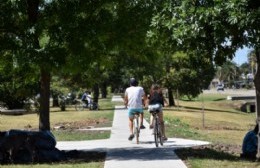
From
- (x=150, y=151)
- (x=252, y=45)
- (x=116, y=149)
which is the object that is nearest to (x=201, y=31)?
(x=252, y=45)

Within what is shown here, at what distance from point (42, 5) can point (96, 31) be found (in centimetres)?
160

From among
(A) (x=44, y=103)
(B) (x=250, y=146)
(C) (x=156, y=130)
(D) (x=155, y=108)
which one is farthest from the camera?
(D) (x=155, y=108)

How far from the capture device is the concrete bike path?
11500 mm

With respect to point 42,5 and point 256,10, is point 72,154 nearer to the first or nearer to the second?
point 42,5

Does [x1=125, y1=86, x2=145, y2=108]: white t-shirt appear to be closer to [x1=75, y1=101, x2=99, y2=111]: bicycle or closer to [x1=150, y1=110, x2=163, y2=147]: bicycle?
[x1=150, y1=110, x2=163, y2=147]: bicycle

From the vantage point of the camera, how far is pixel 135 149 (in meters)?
14.5

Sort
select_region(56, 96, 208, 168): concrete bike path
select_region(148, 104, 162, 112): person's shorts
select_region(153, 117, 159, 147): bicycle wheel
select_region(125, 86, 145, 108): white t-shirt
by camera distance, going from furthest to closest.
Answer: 1. select_region(125, 86, 145, 108): white t-shirt
2. select_region(148, 104, 162, 112): person's shorts
3. select_region(153, 117, 159, 147): bicycle wheel
4. select_region(56, 96, 208, 168): concrete bike path

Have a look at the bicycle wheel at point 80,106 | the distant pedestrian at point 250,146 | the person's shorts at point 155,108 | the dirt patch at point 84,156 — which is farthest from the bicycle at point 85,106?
the distant pedestrian at point 250,146

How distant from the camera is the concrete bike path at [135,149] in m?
11.5

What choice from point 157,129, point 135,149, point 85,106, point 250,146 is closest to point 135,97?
point 157,129

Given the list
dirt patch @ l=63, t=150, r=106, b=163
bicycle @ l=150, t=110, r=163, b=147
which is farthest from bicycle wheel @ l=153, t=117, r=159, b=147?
dirt patch @ l=63, t=150, r=106, b=163

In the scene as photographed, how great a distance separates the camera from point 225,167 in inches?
424

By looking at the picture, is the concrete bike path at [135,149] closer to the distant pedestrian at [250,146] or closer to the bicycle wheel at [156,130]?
the bicycle wheel at [156,130]

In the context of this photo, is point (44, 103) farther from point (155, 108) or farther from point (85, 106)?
point (85, 106)
